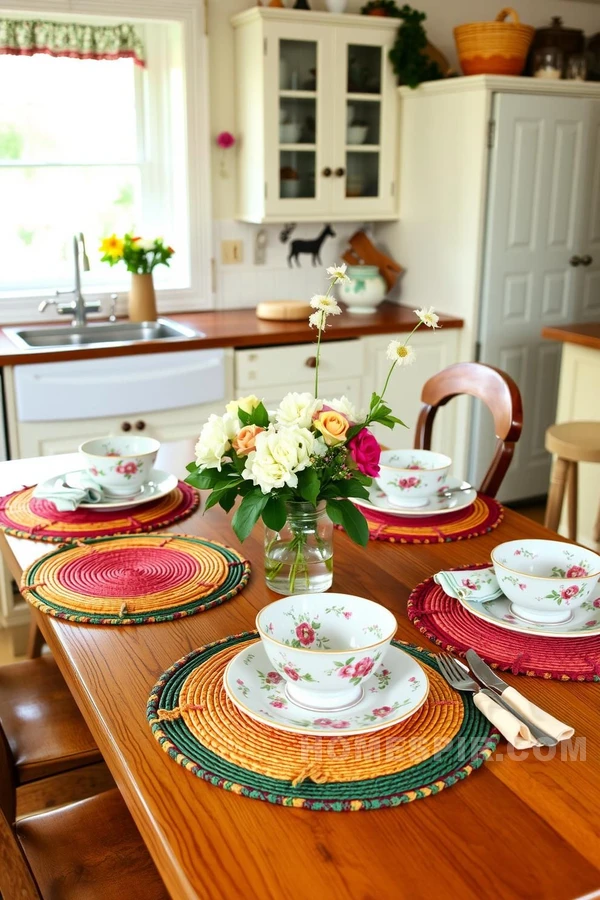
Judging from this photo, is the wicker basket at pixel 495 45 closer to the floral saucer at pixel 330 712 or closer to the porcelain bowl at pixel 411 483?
the porcelain bowl at pixel 411 483

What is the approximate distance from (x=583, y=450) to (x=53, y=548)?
191 cm

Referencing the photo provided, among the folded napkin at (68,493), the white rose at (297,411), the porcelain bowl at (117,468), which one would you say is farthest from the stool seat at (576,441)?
the white rose at (297,411)

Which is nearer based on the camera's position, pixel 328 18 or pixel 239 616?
pixel 239 616

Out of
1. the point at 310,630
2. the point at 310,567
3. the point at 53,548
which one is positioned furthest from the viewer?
the point at 53,548

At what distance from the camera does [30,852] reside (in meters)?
1.31

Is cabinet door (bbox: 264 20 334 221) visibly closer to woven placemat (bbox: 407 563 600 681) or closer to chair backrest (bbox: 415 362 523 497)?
chair backrest (bbox: 415 362 523 497)

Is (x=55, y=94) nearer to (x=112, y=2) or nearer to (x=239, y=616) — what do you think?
(x=112, y=2)

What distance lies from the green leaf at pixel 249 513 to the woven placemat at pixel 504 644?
10.6 inches

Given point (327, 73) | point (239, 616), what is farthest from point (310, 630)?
point (327, 73)

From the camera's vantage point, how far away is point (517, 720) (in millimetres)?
1037

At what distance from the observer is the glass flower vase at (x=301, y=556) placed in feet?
4.62

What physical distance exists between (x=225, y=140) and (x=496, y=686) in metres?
3.11

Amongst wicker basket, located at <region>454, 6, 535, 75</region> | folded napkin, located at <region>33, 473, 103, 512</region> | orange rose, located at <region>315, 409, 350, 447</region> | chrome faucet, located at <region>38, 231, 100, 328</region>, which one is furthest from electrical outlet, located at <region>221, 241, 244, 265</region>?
orange rose, located at <region>315, 409, 350, 447</region>

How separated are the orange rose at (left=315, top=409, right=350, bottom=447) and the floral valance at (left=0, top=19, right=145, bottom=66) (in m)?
2.82
